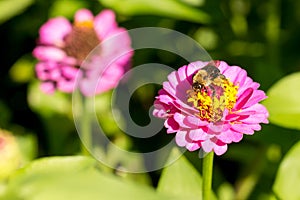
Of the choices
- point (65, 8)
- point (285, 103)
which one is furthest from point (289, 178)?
point (65, 8)

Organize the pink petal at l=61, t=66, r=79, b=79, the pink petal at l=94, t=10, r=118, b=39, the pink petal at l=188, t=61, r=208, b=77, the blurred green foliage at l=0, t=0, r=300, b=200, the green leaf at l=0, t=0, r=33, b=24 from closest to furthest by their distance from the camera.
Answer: the pink petal at l=188, t=61, r=208, b=77 < the blurred green foliage at l=0, t=0, r=300, b=200 < the pink petal at l=61, t=66, r=79, b=79 < the pink petal at l=94, t=10, r=118, b=39 < the green leaf at l=0, t=0, r=33, b=24

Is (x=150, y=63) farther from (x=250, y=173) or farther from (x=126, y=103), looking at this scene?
(x=250, y=173)

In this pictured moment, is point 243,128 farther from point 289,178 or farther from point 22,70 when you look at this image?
point 22,70

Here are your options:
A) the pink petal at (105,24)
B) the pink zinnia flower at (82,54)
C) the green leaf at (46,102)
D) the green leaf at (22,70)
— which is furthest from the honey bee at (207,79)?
the green leaf at (22,70)

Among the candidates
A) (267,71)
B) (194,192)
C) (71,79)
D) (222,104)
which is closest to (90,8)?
(71,79)

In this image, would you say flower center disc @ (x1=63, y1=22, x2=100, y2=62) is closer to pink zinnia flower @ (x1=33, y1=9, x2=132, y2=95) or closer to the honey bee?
pink zinnia flower @ (x1=33, y1=9, x2=132, y2=95)

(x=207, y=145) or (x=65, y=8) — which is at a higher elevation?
(x=207, y=145)

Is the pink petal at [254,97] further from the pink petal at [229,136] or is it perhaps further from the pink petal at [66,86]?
the pink petal at [66,86]

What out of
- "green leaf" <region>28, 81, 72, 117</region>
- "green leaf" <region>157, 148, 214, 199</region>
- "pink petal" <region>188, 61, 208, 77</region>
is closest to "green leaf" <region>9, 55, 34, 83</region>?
"green leaf" <region>28, 81, 72, 117</region>
